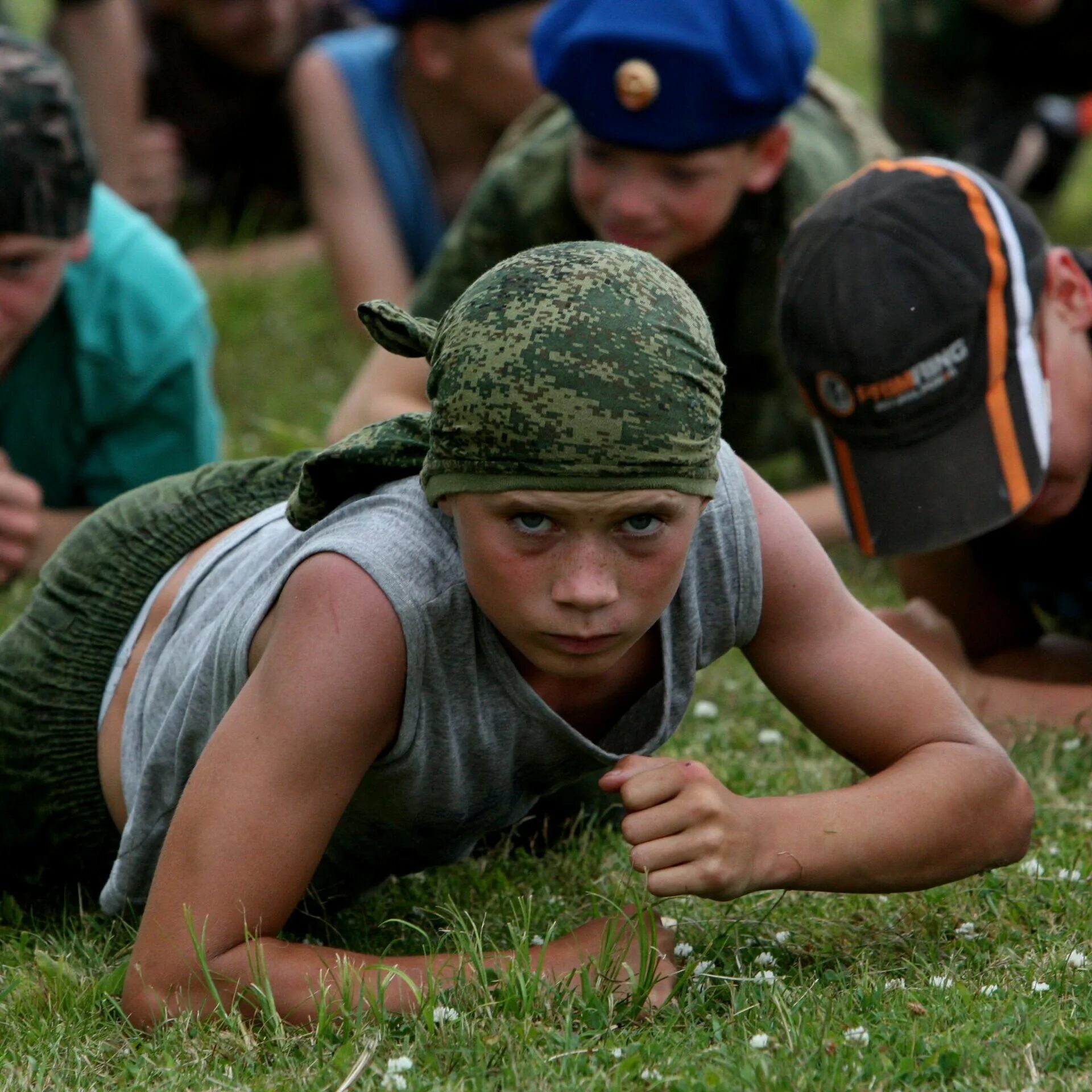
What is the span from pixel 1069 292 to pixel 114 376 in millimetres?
2231

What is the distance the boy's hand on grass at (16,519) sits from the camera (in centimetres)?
430

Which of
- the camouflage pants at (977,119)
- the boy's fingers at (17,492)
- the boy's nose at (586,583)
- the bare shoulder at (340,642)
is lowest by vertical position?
the camouflage pants at (977,119)

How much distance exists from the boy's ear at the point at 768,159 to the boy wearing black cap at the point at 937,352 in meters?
1.15

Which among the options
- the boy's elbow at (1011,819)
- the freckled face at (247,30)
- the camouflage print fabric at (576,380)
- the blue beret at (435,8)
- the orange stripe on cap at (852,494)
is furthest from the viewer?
the freckled face at (247,30)

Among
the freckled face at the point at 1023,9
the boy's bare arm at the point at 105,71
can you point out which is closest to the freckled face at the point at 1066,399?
the freckled face at the point at 1023,9

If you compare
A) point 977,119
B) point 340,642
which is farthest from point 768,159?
point 340,642

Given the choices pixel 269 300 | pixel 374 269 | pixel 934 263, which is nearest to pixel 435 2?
Answer: pixel 374 269

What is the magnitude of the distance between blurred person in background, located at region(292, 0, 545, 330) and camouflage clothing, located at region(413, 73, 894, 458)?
4.30ft

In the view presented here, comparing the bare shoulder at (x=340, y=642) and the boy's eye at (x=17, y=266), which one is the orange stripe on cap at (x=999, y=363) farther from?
the boy's eye at (x=17, y=266)

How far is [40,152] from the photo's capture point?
13.0 feet

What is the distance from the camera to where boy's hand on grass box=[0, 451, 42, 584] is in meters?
4.30

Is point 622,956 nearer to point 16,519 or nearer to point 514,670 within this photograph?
point 514,670

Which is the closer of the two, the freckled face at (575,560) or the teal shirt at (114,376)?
the freckled face at (575,560)

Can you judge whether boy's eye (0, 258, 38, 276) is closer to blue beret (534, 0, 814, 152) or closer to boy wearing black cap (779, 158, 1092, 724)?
Result: blue beret (534, 0, 814, 152)
